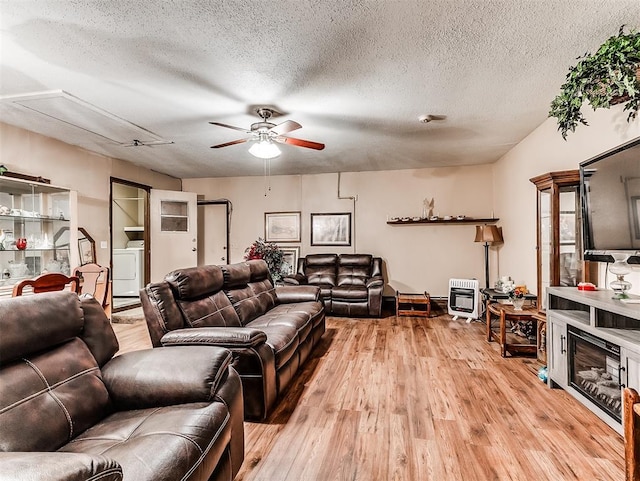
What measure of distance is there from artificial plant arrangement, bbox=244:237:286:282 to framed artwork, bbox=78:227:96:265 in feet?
7.59

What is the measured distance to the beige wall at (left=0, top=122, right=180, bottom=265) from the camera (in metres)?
3.78

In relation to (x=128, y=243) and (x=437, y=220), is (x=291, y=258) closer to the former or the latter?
(x=437, y=220)

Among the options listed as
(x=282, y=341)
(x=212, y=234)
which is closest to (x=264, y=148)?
(x=282, y=341)

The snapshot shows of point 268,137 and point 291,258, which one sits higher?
point 268,137

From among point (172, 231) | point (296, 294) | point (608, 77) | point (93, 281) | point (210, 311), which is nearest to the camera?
point (608, 77)

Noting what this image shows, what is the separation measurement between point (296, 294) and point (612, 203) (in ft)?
9.94

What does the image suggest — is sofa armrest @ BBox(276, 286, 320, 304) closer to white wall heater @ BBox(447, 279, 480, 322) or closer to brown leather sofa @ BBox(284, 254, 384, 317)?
brown leather sofa @ BBox(284, 254, 384, 317)

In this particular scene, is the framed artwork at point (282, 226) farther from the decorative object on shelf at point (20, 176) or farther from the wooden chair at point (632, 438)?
the wooden chair at point (632, 438)

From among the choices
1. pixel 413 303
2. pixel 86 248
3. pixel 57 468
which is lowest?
pixel 413 303

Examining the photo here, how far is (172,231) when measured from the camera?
608 centimetres

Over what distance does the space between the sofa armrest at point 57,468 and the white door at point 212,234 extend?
20.1 ft

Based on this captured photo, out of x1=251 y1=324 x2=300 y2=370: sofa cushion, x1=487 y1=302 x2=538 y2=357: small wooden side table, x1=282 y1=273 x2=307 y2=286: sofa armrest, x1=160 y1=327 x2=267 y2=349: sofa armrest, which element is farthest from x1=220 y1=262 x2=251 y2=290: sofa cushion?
x1=487 y1=302 x2=538 y2=357: small wooden side table

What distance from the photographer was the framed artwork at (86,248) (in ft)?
15.0

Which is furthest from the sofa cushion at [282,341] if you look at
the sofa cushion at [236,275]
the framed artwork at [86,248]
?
the framed artwork at [86,248]
